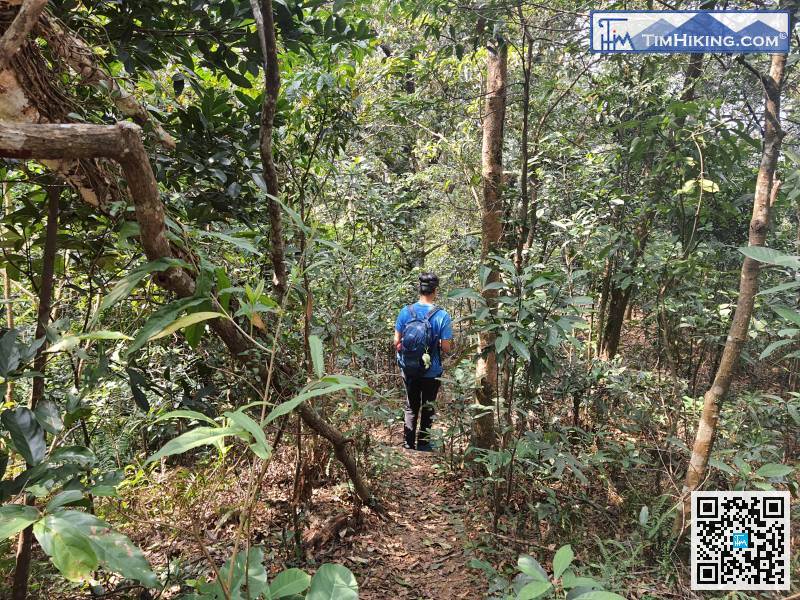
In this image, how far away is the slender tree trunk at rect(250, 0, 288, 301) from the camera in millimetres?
1613

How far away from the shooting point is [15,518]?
802mm

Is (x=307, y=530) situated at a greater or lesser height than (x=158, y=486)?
lesser

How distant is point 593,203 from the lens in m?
3.69

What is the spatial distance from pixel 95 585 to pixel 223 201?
5.79 ft

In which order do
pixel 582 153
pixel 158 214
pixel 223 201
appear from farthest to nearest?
pixel 582 153
pixel 223 201
pixel 158 214

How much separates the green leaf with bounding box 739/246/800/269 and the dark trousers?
2.90 metres

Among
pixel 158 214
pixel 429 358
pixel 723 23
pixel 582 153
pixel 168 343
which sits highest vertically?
pixel 723 23

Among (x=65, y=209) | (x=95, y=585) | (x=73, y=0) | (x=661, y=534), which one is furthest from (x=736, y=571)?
(x=73, y=0)

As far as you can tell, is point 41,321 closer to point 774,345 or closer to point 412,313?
point 412,313

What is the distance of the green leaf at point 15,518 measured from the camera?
754mm

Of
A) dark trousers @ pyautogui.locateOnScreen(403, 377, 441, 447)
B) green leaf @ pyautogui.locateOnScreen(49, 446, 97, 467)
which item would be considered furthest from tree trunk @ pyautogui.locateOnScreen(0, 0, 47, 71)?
dark trousers @ pyautogui.locateOnScreen(403, 377, 441, 447)

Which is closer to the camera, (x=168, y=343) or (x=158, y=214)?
(x=158, y=214)

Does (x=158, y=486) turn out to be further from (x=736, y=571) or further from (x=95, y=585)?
(x=736, y=571)

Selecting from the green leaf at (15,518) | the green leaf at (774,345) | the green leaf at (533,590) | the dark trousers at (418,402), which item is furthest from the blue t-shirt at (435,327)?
the green leaf at (15,518)
